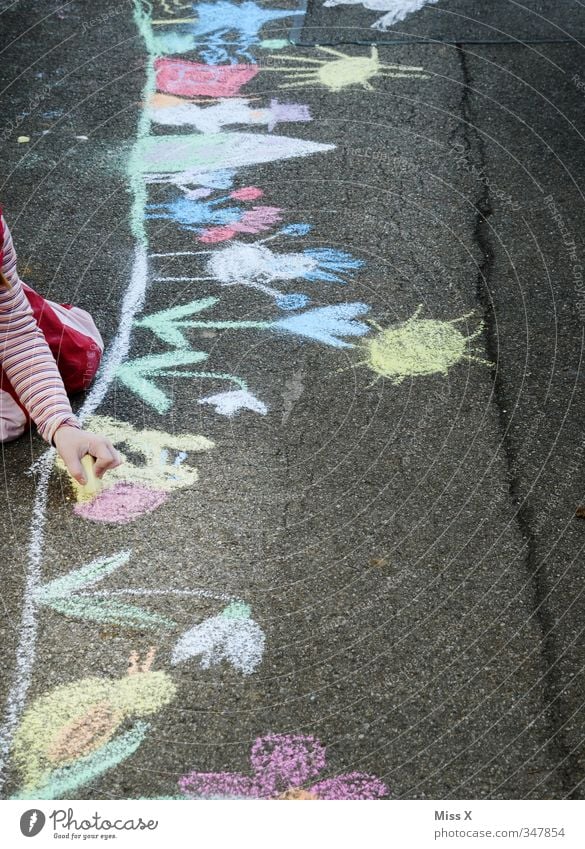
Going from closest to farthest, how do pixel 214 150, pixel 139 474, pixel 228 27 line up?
pixel 139 474 → pixel 214 150 → pixel 228 27

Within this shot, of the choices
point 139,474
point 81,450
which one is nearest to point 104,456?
point 81,450

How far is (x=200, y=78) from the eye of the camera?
4.84m

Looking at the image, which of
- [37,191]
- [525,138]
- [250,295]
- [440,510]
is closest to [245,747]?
[440,510]

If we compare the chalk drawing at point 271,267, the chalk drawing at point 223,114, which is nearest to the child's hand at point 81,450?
the chalk drawing at point 271,267

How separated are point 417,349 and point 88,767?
1.68 meters

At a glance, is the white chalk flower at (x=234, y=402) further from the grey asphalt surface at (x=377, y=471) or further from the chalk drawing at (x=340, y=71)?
the chalk drawing at (x=340, y=71)

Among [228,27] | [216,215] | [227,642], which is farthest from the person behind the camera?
[228,27]

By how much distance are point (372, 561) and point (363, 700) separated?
41cm

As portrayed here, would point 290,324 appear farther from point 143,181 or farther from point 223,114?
point 223,114

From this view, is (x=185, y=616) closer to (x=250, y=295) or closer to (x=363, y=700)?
(x=363, y=700)

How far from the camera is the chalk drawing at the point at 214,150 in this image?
13.9ft

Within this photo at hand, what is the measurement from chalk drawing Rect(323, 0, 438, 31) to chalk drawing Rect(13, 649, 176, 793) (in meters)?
4.06

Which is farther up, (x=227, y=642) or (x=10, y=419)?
(x=10, y=419)

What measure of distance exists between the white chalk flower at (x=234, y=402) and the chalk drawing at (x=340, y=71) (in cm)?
218
